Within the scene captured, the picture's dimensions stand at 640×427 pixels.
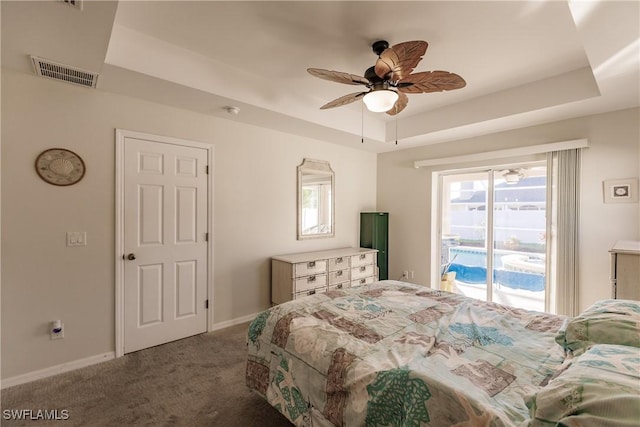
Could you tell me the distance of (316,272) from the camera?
12.2 ft

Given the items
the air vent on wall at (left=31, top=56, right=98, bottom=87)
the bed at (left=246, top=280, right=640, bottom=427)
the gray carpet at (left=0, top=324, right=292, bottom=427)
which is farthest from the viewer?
the air vent on wall at (left=31, top=56, right=98, bottom=87)

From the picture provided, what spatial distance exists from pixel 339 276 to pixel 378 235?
1.14 m

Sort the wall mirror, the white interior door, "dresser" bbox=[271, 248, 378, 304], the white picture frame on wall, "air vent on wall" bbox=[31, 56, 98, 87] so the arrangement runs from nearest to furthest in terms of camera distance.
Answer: "air vent on wall" bbox=[31, 56, 98, 87] < the white interior door < the white picture frame on wall < "dresser" bbox=[271, 248, 378, 304] < the wall mirror

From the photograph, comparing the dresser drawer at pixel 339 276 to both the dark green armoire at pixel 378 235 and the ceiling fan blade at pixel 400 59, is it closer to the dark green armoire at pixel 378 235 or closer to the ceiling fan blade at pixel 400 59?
the dark green armoire at pixel 378 235

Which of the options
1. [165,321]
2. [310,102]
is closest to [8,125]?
[165,321]

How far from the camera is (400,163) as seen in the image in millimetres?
4910

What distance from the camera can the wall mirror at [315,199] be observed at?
13.6ft

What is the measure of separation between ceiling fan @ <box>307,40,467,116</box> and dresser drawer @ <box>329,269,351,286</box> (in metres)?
2.31

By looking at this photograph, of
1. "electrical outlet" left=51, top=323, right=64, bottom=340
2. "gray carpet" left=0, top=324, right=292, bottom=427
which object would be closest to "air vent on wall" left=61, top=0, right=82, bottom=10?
"electrical outlet" left=51, top=323, right=64, bottom=340

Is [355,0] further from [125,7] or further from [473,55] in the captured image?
[125,7]

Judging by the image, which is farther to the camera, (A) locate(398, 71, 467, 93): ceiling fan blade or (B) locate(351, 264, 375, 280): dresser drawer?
(B) locate(351, 264, 375, 280): dresser drawer

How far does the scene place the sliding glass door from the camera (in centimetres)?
370

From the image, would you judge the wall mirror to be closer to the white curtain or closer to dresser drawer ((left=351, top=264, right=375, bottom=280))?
dresser drawer ((left=351, top=264, right=375, bottom=280))
